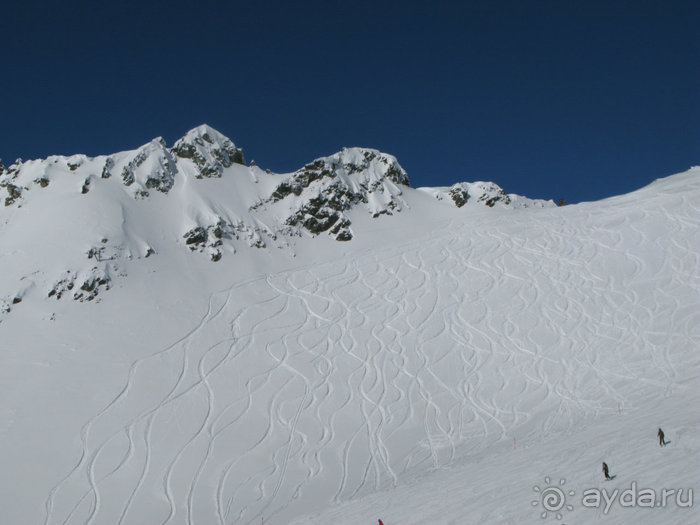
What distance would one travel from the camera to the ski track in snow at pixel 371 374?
63.9 ft

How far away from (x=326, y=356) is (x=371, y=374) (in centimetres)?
299

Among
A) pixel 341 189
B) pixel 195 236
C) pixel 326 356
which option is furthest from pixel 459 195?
pixel 326 356

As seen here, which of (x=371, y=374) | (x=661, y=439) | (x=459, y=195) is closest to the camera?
(x=661, y=439)

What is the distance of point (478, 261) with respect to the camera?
3912 centimetres

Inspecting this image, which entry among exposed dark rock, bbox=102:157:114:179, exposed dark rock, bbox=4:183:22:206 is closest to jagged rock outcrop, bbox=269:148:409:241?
exposed dark rock, bbox=102:157:114:179

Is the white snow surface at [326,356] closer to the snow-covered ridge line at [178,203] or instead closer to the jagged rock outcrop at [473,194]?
the snow-covered ridge line at [178,203]

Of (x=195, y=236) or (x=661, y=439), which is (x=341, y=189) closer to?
(x=195, y=236)

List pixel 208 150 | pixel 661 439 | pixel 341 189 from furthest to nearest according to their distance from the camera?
pixel 208 150 < pixel 341 189 < pixel 661 439

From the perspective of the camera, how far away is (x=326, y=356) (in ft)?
92.4

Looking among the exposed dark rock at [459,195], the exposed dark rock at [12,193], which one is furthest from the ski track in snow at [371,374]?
the exposed dark rock at [12,193]

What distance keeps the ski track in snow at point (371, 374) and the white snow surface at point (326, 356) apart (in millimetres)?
128

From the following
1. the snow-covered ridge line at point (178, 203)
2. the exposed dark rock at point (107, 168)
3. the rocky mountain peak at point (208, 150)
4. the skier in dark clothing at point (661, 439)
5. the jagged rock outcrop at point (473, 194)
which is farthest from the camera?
the jagged rock outcrop at point (473, 194)

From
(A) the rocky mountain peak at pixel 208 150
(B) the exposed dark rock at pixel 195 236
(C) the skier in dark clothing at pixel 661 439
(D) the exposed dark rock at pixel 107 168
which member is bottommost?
(C) the skier in dark clothing at pixel 661 439

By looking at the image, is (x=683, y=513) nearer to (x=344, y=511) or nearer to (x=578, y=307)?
(x=344, y=511)
